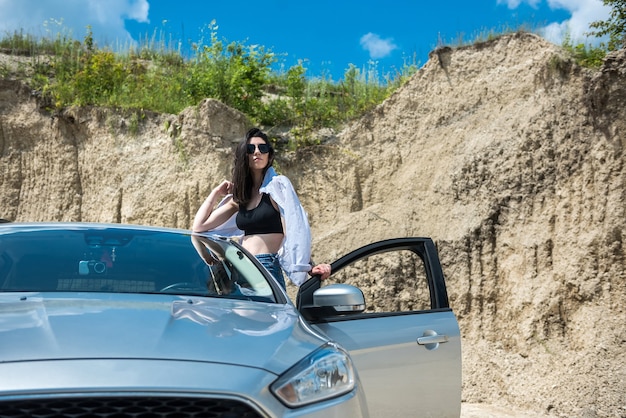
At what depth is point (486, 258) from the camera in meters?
10.5

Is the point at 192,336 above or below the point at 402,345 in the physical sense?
above

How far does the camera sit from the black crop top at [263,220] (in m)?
5.69

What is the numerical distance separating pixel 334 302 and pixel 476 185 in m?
7.91

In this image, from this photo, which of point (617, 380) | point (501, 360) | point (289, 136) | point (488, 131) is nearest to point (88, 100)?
point (289, 136)

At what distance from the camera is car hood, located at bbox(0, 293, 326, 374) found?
2.61 m

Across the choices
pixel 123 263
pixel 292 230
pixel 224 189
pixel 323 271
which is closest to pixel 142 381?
pixel 123 263

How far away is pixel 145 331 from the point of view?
2.80 meters

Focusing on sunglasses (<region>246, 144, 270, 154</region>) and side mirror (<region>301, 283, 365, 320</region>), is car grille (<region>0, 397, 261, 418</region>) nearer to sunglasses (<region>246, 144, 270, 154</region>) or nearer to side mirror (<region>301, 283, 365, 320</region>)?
side mirror (<region>301, 283, 365, 320</region>)

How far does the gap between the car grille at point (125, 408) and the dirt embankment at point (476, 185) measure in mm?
7188

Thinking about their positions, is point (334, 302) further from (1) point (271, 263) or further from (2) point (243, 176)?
(2) point (243, 176)

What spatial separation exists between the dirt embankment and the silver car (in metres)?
5.66

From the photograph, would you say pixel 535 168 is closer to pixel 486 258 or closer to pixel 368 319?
pixel 486 258

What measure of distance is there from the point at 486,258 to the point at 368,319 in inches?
273

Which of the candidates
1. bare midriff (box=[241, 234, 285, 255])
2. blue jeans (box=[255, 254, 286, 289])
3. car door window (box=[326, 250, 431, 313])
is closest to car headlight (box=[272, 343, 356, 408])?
blue jeans (box=[255, 254, 286, 289])
